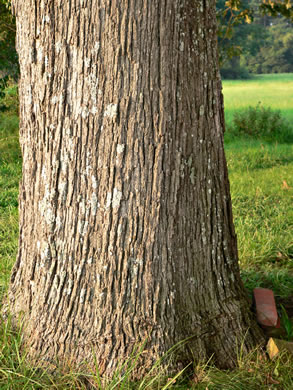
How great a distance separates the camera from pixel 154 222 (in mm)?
2152

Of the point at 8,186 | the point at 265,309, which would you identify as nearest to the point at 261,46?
the point at 8,186

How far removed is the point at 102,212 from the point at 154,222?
246 mm


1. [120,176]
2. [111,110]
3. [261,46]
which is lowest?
[120,176]

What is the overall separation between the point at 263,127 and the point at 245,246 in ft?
24.7

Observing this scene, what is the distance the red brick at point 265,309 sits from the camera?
8.80 ft

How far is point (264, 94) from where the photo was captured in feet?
52.9

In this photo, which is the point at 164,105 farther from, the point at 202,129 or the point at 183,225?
the point at 183,225

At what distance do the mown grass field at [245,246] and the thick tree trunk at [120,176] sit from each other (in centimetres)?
12

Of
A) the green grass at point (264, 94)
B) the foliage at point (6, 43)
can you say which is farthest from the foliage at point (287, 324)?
the green grass at point (264, 94)

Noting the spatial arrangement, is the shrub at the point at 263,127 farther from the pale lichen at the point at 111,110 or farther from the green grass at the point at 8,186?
the pale lichen at the point at 111,110

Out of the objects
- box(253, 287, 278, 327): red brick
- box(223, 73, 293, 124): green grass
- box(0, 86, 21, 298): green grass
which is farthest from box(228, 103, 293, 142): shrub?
box(253, 287, 278, 327): red brick

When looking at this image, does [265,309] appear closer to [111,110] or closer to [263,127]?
[111,110]

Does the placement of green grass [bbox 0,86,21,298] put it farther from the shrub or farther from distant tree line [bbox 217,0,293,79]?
distant tree line [bbox 217,0,293,79]

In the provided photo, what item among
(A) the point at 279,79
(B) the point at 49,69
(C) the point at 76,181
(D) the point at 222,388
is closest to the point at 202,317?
(D) the point at 222,388
